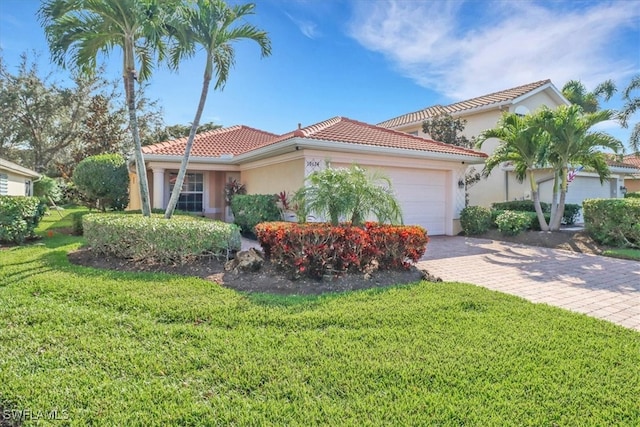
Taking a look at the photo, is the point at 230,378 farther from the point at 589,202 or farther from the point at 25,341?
the point at 589,202

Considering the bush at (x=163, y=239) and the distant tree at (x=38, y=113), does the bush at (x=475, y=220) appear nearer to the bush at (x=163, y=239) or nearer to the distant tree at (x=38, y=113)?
the bush at (x=163, y=239)

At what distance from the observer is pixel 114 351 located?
13.3 ft

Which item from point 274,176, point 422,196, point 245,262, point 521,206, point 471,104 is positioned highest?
point 471,104

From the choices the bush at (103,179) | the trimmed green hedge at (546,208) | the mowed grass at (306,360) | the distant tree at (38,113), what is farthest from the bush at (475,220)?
the distant tree at (38,113)

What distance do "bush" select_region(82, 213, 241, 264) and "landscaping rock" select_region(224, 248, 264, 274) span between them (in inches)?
24.0

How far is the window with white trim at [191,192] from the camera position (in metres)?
17.1

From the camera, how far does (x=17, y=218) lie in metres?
11.0

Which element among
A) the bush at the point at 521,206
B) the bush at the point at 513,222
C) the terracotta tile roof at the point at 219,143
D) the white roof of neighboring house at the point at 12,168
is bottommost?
the bush at the point at 513,222

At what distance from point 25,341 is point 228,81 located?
863 centimetres

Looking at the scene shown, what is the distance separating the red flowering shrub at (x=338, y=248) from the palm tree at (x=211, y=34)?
441 cm

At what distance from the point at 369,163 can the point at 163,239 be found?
791 centimetres

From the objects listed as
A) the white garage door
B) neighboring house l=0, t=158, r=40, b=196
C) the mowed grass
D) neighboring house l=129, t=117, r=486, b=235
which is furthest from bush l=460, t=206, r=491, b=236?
neighboring house l=0, t=158, r=40, b=196

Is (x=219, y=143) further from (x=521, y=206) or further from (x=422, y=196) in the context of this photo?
(x=521, y=206)

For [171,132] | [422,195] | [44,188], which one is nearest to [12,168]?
[44,188]
